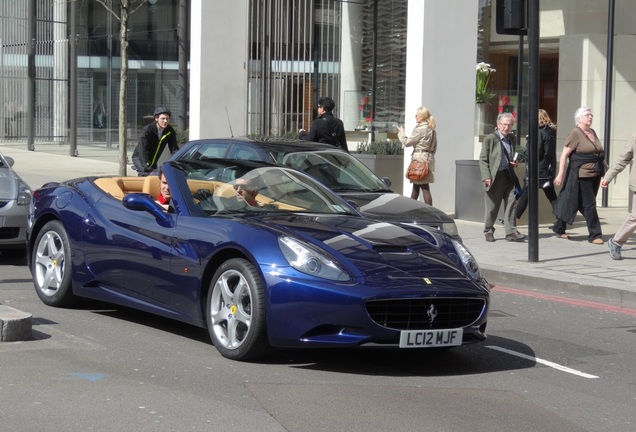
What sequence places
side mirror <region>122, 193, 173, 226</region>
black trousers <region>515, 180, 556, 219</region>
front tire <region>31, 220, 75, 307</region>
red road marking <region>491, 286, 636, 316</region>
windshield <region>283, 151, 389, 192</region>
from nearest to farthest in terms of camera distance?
side mirror <region>122, 193, 173, 226</region> → front tire <region>31, 220, 75, 307</region> → red road marking <region>491, 286, 636, 316</region> → windshield <region>283, 151, 389, 192</region> → black trousers <region>515, 180, 556, 219</region>

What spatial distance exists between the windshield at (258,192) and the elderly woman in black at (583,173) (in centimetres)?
670

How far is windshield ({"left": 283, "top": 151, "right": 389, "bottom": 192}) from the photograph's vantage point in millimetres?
12383

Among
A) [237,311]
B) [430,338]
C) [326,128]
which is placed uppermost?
[326,128]

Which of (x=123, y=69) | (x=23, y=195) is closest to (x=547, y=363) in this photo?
(x=23, y=195)

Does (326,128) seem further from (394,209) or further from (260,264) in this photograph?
(260,264)

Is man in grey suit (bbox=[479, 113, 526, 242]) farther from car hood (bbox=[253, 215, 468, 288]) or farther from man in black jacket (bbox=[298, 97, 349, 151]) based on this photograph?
car hood (bbox=[253, 215, 468, 288])

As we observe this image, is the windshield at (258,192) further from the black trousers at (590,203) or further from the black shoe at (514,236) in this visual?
the black trousers at (590,203)

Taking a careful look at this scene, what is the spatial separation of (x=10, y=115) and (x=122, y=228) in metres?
32.4

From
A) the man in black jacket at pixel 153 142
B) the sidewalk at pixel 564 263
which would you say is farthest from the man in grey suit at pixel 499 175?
the man in black jacket at pixel 153 142

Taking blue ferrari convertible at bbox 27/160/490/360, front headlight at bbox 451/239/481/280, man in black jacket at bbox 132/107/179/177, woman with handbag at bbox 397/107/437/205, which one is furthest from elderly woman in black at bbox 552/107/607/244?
front headlight at bbox 451/239/481/280

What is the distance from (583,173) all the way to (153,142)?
5.71m

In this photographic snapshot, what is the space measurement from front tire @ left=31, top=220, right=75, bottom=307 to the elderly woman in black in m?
7.63

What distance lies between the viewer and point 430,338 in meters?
7.12

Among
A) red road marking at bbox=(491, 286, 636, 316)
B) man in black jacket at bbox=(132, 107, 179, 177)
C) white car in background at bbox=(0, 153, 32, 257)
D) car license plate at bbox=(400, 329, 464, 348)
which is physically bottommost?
red road marking at bbox=(491, 286, 636, 316)
